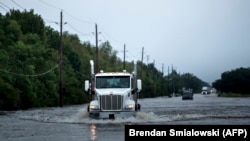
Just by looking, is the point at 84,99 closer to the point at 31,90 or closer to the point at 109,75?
the point at 31,90

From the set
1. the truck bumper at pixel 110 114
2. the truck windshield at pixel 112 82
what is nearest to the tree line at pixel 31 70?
the truck windshield at pixel 112 82

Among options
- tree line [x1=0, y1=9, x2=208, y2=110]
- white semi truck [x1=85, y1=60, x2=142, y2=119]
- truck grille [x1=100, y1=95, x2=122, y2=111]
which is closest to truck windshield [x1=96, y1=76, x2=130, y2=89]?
white semi truck [x1=85, y1=60, x2=142, y2=119]

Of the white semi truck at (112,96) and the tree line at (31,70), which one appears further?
the tree line at (31,70)

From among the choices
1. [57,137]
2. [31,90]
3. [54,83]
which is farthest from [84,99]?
[57,137]

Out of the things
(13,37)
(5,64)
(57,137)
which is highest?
(13,37)

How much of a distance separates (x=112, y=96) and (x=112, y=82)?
154 cm

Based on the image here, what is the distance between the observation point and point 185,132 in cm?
866

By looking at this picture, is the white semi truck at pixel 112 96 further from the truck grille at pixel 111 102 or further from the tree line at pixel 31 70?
the tree line at pixel 31 70

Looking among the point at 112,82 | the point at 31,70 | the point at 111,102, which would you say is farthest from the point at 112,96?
the point at 31,70

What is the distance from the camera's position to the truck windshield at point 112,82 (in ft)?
92.2

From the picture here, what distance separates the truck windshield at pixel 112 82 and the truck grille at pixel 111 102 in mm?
1336

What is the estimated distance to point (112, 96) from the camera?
2684 cm

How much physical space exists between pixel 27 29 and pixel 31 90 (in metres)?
33.8

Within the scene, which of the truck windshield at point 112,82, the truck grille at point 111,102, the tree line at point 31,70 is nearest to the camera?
the truck grille at point 111,102
